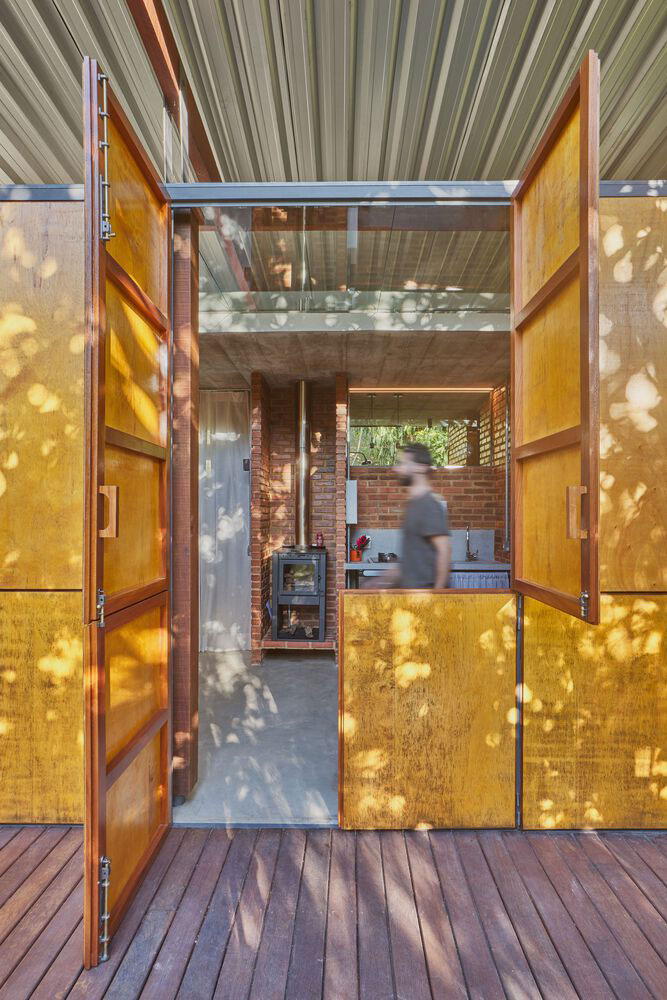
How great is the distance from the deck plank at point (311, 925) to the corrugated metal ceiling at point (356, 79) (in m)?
3.32

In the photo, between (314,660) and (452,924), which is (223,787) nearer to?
(452,924)

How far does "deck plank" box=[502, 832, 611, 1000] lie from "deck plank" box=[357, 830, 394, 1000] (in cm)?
53

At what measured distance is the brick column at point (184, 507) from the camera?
243cm

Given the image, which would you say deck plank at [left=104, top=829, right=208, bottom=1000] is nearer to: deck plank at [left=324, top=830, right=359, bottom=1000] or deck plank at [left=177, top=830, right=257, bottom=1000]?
deck plank at [left=177, top=830, right=257, bottom=1000]

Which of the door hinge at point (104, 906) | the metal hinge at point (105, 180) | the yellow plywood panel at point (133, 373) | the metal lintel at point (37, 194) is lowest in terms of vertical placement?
the door hinge at point (104, 906)

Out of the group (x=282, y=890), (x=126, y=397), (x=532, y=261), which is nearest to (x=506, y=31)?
(x=532, y=261)

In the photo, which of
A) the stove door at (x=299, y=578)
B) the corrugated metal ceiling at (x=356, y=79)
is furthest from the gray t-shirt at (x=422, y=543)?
the stove door at (x=299, y=578)

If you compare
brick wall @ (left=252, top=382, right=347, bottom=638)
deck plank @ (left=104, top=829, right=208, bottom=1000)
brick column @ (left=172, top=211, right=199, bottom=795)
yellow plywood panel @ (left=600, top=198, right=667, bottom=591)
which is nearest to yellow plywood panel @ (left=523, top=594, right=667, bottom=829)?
yellow plywood panel @ (left=600, top=198, right=667, bottom=591)

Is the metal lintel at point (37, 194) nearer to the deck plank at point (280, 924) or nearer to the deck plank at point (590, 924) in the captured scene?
the deck plank at point (280, 924)

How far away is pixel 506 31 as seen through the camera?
213 centimetres

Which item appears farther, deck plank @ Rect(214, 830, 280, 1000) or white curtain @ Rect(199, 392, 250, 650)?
white curtain @ Rect(199, 392, 250, 650)

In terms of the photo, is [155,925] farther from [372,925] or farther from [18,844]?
[18,844]

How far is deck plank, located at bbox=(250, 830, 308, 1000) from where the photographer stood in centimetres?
150

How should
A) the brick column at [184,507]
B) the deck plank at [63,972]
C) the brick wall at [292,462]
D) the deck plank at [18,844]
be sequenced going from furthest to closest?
1. the brick wall at [292,462]
2. the brick column at [184,507]
3. the deck plank at [18,844]
4. the deck plank at [63,972]
